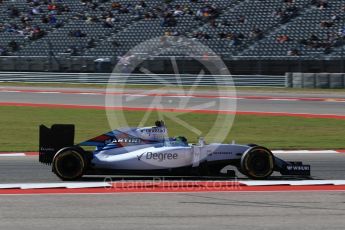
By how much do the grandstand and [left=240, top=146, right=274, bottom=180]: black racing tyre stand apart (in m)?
21.4

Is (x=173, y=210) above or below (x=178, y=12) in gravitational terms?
below

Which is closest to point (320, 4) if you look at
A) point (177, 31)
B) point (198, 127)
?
point (177, 31)

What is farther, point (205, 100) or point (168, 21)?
point (168, 21)

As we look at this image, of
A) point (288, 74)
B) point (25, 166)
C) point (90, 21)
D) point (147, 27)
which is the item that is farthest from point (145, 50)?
point (25, 166)

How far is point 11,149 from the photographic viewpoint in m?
14.2

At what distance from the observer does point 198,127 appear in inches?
731

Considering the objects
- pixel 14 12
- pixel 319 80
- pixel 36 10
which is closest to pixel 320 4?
pixel 319 80

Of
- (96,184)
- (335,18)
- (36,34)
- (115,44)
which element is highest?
(36,34)

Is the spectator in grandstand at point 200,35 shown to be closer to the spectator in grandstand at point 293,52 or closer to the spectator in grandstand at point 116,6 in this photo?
the spectator in grandstand at point 293,52

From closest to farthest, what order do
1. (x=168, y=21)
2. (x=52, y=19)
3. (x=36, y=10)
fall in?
(x=168, y=21), (x=52, y=19), (x=36, y=10)

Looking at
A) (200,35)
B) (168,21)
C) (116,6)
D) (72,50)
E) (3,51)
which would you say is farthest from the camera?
(3,51)

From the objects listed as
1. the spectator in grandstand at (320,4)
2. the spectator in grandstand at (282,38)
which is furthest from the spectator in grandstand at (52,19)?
the spectator in grandstand at (320,4)

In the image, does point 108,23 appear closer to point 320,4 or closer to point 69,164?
point 320,4

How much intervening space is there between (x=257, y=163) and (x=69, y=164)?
2.62m
